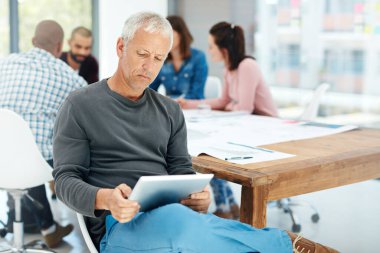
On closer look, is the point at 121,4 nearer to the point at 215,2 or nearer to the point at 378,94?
the point at 215,2

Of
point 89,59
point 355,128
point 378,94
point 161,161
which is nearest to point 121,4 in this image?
point 89,59

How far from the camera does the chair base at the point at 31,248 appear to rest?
9.80 feet

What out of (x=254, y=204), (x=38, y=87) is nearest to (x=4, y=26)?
(x=38, y=87)

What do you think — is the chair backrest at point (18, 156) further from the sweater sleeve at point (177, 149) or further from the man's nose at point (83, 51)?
the man's nose at point (83, 51)

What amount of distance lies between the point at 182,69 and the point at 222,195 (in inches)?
41.4

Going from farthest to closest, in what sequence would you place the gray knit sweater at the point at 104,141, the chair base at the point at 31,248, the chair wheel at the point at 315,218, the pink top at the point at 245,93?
the chair wheel at the point at 315,218
the pink top at the point at 245,93
the chair base at the point at 31,248
the gray knit sweater at the point at 104,141

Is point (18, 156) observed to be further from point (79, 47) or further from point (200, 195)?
point (79, 47)

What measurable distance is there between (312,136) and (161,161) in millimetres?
991

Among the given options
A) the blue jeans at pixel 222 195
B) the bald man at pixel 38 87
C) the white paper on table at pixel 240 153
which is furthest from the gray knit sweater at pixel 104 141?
the blue jeans at pixel 222 195

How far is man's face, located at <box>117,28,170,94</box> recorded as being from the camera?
1.91 meters

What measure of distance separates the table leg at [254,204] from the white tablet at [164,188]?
0.21 m

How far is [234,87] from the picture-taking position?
13.0 ft

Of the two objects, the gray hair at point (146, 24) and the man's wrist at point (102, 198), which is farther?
the gray hair at point (146, 24)

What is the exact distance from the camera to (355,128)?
2.95 meters
